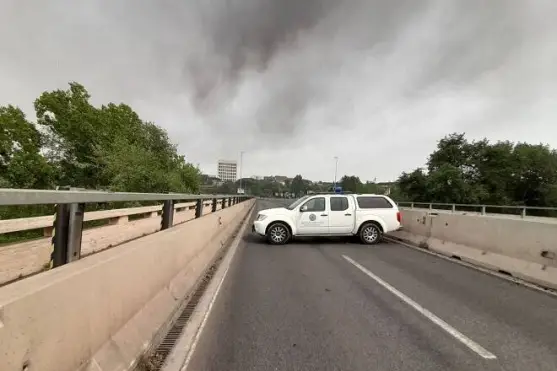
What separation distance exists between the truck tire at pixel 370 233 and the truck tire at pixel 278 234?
2535 mm

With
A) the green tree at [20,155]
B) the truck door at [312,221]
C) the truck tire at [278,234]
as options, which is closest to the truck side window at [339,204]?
the truck door at [312,221]

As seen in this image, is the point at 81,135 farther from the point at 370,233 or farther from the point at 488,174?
the point at 488,174

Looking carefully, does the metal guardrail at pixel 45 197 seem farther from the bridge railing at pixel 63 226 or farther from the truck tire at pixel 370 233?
the truck tire at pixel 370 233

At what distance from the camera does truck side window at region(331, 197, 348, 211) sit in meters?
15.7

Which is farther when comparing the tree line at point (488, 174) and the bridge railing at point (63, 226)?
the tree line at point (488, 174)

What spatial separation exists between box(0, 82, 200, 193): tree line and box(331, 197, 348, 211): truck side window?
30.7m

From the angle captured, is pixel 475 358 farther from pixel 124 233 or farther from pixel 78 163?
pixel 78 163

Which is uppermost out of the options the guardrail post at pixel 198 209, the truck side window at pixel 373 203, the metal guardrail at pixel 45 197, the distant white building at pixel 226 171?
the distant white building at pixel 226 171

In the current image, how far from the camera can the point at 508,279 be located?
8.81 metres

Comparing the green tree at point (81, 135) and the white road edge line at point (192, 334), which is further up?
the green tree at point (81, 135)

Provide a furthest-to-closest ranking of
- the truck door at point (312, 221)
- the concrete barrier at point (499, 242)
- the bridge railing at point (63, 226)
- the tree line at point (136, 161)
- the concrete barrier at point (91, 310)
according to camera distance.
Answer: the tree line at point (136, 161) → the truck door at point (312, 221) → the concrete barrier at point (499, 242) → the bridge railing at point (63, 226) → the concrete barrier at point (91, 310)

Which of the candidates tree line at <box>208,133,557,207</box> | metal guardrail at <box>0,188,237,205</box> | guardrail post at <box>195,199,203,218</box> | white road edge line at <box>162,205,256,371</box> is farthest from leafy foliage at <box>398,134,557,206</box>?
metal guardrail at <box>0,188,237,205</box>

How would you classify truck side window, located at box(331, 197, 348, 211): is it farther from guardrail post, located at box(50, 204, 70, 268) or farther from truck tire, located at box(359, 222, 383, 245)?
guardrail post, located at box(50, 204, 70, 268)

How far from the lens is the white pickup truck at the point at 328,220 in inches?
599
